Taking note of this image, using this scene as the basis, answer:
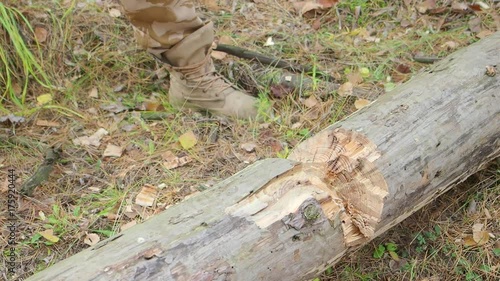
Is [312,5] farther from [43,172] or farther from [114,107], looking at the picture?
[43,172]

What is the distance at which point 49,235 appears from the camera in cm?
261

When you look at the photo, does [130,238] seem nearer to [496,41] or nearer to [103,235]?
[103,235]

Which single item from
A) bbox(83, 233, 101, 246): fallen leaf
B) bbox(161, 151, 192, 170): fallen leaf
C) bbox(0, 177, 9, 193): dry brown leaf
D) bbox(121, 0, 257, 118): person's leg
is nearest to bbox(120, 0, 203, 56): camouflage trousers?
bbox(121, 0, 257, 118): person's leg

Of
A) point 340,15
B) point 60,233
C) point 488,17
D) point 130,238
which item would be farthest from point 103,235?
point 488,17

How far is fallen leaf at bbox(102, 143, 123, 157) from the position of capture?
3.10 m

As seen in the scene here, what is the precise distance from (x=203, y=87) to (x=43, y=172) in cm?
100

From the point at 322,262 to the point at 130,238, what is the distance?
648mm

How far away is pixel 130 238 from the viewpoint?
5.99ft

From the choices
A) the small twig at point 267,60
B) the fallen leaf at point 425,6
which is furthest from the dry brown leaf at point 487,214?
the fallen leaf at point 425,6

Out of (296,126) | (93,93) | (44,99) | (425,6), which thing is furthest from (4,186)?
(425,6)

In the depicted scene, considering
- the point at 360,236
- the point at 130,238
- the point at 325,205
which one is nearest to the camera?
the point at 130,238

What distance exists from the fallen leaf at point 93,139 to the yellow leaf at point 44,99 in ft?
1.34

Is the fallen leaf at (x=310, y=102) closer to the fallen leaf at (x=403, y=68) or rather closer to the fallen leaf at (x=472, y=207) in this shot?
→ the fallen leaf at (x=403, y=68)

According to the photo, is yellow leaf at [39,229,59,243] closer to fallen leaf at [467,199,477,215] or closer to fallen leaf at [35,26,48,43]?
fallen leaf at [35,26,48,43]
